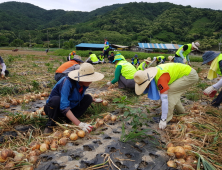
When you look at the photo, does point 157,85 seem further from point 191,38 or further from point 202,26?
point 202,26

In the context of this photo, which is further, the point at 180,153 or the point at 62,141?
the point at 62,141

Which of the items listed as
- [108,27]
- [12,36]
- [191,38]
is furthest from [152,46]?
[12,36]

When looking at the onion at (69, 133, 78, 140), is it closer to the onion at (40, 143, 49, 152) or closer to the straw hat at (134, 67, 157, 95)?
the onion at (40, 143, 49, 152)

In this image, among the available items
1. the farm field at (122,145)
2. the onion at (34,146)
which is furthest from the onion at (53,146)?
the onion at (34,146)

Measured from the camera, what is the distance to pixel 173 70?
8.13 feet

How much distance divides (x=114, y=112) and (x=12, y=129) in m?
1.70

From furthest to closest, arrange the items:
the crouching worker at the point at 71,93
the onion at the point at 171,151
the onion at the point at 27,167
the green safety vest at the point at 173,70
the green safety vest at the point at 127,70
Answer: the green safety vest at the point at 127,70
the green safety vest at the point at 173,70
the crouching worker at the point at 71,93
the onion at the point at 171,151
the onion at the point at 27,167

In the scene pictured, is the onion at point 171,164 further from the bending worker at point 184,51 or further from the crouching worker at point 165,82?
the bending worker at point 184,51

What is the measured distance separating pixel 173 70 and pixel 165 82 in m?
0.37

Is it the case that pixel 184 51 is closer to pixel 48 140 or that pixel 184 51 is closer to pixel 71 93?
pixel 71 93

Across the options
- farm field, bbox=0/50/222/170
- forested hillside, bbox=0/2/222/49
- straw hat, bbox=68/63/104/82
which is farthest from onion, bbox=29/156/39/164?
forested hillside, bbox=0/2/222/49

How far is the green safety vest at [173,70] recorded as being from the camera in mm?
2303

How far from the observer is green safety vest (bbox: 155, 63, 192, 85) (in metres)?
2.30

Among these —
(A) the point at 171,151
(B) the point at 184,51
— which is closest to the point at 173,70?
(A) the point at 171,151
